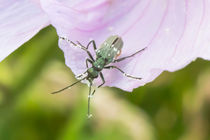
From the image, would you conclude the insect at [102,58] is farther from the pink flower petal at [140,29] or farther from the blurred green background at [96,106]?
the blurred green background at [96,106]

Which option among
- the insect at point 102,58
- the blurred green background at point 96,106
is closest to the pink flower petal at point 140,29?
the insect at point 102,58

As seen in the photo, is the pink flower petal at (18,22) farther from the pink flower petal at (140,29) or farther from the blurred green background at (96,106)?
the blurred green background at (96,106)

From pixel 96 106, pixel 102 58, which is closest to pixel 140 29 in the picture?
pixel 102 58

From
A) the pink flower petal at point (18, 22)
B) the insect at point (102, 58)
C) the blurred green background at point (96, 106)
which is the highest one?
the pink flower petal at point (18, 22)

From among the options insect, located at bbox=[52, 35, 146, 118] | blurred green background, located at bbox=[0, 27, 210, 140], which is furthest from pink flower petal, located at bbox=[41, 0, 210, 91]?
blurred green background, located at bbox=[0, 27, 210, 140]

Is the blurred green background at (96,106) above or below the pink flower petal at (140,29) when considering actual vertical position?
below

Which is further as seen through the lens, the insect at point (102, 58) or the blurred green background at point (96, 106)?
the blurred green background at point (96, 106)

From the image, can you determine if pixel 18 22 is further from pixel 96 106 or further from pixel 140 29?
pixel 96 106
